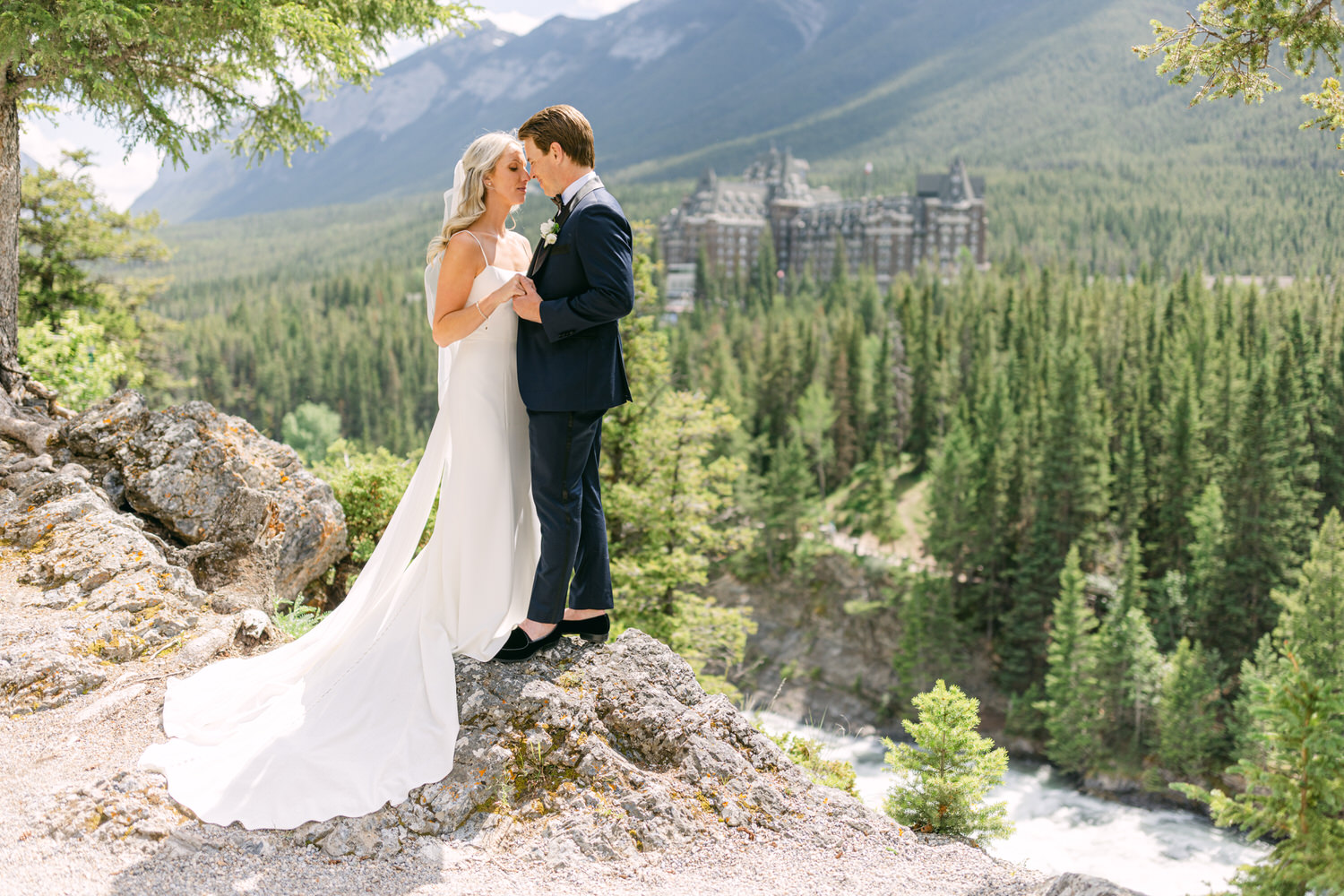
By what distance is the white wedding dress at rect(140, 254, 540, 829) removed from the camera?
13.5ft

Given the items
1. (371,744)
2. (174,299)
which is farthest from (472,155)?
(174,299)

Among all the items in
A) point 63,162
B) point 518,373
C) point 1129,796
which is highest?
point 63,162

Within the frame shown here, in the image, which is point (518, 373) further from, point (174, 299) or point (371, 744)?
point (174, 299)

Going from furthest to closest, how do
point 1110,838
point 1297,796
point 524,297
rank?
point 1110,838 < point 524,297 < point 1297,796

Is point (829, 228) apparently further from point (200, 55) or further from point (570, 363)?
point (570, 363)

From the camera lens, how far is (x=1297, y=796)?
2834 millimetres

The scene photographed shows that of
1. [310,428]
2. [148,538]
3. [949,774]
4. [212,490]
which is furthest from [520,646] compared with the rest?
[310,428]

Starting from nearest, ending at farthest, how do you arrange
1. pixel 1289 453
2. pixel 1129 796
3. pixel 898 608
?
pixel 1129 796 → pixel 1289 453 → pixel 898 608

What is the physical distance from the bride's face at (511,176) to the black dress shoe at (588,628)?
2.34 m

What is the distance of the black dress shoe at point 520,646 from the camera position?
4797 mm

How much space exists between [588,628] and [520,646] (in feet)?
1.41

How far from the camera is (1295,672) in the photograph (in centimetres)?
301

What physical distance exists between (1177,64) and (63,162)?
21028mm

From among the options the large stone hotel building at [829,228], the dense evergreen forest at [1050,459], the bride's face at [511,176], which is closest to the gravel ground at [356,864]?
the bride's face at [511,176]
